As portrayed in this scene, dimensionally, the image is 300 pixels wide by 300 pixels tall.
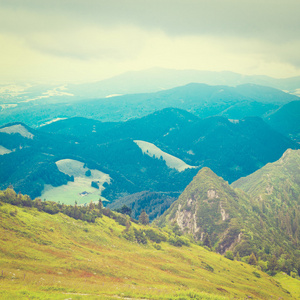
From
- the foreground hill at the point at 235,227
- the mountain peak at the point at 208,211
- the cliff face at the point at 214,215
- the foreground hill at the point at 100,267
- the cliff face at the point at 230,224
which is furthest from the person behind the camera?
the mountain peak at the point at 208,211

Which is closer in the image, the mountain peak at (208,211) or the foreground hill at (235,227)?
the foreground hill at (235,227)

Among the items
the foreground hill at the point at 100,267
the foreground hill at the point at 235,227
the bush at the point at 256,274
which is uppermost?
the foreground hill at the point at 100,267

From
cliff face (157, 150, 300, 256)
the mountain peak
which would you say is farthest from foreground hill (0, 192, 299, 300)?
the mountain peak

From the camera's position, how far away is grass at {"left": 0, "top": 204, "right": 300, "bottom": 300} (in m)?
46.8

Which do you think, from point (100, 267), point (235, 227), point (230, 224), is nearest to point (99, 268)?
point (100, 267)

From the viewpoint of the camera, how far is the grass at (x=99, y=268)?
1844 inches

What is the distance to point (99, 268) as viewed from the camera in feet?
201

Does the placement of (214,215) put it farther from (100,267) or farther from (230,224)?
(100,267)

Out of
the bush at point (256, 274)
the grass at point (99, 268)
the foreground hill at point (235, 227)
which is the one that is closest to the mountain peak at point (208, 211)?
the foreground hill at point (235, 227)

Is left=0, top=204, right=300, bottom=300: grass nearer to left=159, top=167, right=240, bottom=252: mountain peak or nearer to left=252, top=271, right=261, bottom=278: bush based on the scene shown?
left=252, top=271, right=261, bottom=278: bush

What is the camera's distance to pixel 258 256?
13725cm

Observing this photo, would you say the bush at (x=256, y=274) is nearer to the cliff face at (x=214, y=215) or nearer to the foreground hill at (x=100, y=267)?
the foreground hill at (x=100, y=267)

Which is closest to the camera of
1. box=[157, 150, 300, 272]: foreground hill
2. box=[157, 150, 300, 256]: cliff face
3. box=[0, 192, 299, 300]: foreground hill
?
box=[0, 192, 299, 300]: foreground hill

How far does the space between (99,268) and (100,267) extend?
666 mm
